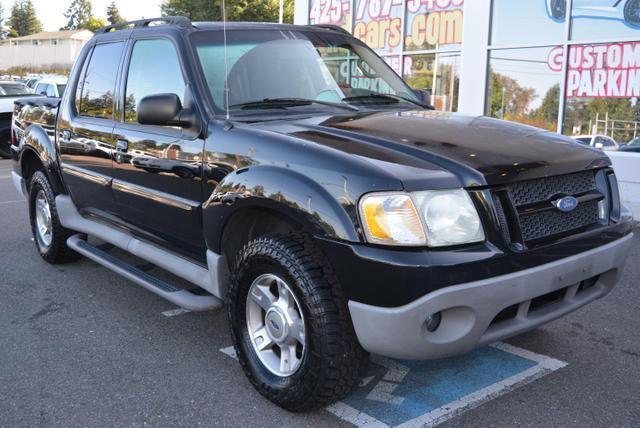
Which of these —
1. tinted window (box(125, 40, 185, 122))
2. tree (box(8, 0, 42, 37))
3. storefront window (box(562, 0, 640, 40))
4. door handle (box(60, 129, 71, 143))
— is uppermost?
tree (box(8, 0, 42, 37))

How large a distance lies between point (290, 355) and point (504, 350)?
1.44 metres

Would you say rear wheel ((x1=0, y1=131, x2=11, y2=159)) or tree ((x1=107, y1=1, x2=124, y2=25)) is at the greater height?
tree ((x1=107, y1=1, x2=124, y2=25))

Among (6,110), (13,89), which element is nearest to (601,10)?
(6,110)

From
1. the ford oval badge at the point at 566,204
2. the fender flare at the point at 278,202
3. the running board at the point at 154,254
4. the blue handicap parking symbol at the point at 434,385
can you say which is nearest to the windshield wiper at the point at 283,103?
the fender flare at the point at 278,202

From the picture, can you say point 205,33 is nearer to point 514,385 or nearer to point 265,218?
point 265,218

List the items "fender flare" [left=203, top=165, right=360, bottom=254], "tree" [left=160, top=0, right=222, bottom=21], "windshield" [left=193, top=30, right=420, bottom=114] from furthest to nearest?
"tree" [left=160, top=0, right=222, bottom=21], "windshield" [left=193, top=30, right=420, bottom=114], "fender flare" [left=203, top=165, right=360, bottom=254]

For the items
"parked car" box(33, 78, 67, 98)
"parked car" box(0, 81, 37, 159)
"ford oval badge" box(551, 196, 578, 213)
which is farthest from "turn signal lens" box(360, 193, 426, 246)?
"parked car" box(33, 78, 67, 98)

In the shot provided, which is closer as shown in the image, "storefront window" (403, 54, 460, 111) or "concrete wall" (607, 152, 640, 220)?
"concrete wall" (607, 152, 640, 220)

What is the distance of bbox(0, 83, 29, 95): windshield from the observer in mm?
15539

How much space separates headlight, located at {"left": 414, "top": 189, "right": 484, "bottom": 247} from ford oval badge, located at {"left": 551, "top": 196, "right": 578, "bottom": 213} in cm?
51

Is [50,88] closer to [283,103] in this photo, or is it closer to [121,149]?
[121,149]

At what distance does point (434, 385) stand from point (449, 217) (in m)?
1.14

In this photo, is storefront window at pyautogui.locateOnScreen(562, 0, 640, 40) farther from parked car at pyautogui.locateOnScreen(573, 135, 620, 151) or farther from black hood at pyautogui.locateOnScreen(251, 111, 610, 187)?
black hood at pyautogui.locateOnScreen(251, 111, 610, 187)

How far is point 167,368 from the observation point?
3600 mm
